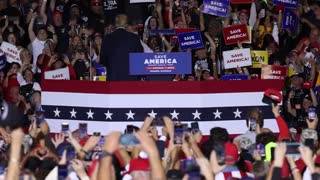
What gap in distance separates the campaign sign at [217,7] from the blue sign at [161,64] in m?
4.33

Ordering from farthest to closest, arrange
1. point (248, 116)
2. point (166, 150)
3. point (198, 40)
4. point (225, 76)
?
point (198, 40) < point (225, 76) < point (248, 116) < point (166, 150)

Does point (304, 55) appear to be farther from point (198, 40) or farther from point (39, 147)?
point (39, 147)

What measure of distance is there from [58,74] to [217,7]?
3.99 m

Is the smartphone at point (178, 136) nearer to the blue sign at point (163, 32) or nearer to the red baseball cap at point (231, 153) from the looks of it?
the red baseball cap at point (231, 153)

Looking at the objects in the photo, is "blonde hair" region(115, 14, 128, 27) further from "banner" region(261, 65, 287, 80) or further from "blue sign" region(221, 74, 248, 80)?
"banner" region(261, 65, 287, 80)

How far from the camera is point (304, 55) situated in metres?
24.0

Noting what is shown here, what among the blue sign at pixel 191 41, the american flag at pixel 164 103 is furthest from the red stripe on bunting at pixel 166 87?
the blue sign at pixel 191 41

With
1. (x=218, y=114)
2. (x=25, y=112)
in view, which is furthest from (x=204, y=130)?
(x=25, y=112)

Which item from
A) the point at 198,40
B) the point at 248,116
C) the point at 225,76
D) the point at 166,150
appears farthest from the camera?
the point at 198,40

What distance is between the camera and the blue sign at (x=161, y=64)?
19.6 meters

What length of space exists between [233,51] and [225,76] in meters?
1.36

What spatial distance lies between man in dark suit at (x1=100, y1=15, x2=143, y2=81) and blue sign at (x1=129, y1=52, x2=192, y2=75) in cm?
28

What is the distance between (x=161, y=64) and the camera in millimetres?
19641

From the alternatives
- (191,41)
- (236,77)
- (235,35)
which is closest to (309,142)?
(236,77)
